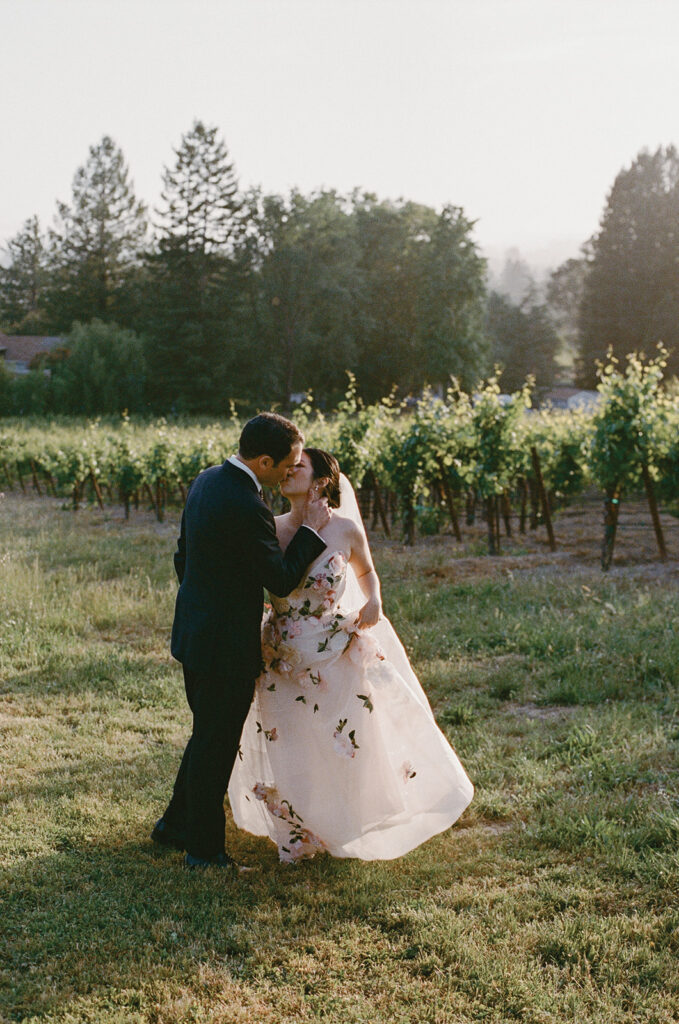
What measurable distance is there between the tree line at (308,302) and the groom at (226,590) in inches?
1765

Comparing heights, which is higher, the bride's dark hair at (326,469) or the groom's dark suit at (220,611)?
the bride's dark hair at (326,469)

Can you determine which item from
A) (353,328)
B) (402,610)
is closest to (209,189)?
(353,328)

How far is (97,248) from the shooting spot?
56719 millimetres

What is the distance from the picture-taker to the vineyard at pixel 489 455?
35.0ft

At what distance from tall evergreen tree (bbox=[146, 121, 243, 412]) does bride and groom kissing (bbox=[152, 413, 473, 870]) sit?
4468cm

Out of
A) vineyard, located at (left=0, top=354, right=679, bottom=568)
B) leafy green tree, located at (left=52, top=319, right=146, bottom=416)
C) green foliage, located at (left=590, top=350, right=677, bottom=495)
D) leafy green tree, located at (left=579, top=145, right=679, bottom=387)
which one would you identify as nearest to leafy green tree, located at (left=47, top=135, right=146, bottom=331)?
leafy green tree, located at (left=52, top=319, right=146, bottom=416)

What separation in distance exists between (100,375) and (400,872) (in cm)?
4542

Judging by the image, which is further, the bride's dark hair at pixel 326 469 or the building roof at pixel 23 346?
the building roof at pixel 23 346

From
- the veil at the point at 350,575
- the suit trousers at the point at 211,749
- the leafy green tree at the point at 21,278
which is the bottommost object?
the suit trousers at the point at 211,749

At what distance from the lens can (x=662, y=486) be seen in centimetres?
1173

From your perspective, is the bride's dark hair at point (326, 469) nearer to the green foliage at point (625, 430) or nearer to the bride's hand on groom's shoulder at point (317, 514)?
the bride's hand on groom's shoulder at point (317, 514)

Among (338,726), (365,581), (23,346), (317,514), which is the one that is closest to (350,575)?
(365,581)

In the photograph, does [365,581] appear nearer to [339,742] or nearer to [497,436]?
[339,742]

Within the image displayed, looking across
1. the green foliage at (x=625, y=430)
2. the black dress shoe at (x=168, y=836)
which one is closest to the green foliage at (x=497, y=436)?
the green foliage at (x=625, y=430)
